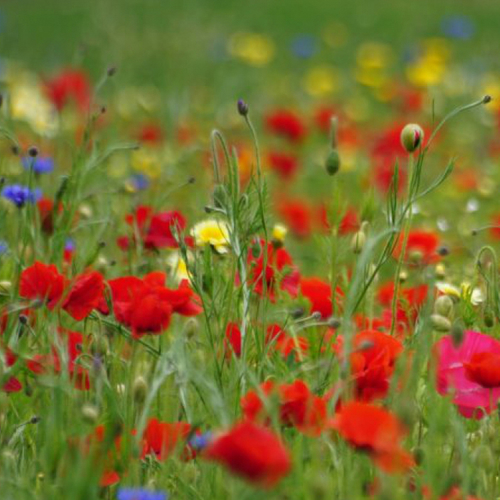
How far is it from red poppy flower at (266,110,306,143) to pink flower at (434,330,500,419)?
8.19ft

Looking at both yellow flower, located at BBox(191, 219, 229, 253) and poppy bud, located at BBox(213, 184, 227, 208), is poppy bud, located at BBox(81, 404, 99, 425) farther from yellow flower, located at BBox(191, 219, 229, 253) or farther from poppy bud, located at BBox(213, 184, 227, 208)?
yellow flower, located at BBox(191, 219, 229, 253)

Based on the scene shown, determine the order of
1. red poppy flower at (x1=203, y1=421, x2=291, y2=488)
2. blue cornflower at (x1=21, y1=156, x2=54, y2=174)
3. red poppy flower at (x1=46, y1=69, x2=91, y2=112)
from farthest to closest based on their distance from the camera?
red poppy flower at (x1=46, y1=69, x2=91, y2=112)
blue cornflower at (x1=21, y1=156, x2=54, y2=174)
red poppy flower at (x1=203, y1=421, x2=291, y2=488)

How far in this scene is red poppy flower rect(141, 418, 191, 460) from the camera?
1334 millimetres

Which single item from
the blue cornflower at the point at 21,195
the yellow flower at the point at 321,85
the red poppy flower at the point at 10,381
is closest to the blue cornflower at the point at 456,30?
the yellow flower at the point at 321,85

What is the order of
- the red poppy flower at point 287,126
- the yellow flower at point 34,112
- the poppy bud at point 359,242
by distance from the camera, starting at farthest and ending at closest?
1. the red poppy flower at point 287,126
2. the yellow flower at point 34,112
3. the poppy bud at point 359,242

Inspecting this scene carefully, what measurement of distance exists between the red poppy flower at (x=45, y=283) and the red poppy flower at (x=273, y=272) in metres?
0.25

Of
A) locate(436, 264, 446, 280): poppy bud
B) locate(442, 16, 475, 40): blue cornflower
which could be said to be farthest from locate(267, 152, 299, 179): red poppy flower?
locate(442, 16, 475, 40): blue cornflower

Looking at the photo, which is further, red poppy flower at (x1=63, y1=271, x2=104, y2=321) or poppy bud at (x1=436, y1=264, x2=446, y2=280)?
poppy bud at (x1=436, y1=264, x2=446, y2=280)

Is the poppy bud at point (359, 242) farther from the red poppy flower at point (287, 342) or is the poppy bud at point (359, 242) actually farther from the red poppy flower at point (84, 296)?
the red poppy flower at point (84, 296)

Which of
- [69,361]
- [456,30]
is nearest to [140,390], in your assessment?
[69,361]

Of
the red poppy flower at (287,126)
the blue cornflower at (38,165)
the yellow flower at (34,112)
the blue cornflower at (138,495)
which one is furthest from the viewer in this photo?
the red poppy flower at (287,126)

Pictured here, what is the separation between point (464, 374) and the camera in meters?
1.39

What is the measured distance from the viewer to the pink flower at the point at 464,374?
1370mm

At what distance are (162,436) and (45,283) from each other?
240mm
